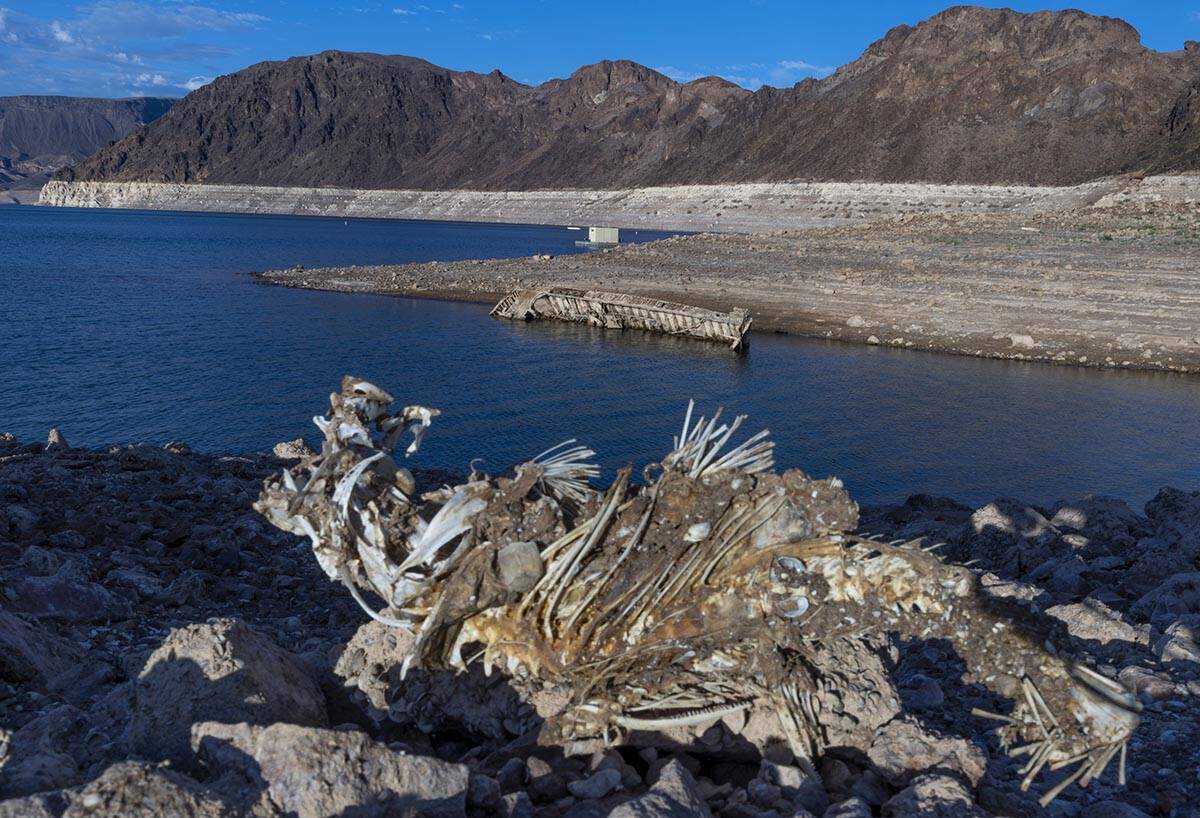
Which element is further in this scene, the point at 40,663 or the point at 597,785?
the point at 40,663

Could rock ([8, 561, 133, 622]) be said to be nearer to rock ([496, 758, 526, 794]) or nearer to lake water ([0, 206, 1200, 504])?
rock ([496, 758, 526, 794])

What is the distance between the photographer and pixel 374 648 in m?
3.97

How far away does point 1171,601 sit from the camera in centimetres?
637

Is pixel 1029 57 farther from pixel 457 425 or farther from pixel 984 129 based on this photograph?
pixel 457 425

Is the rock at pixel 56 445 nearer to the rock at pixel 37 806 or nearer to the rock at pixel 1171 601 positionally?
the rock at pixel 37 806

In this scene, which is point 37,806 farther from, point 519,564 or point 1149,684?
point 1149,684

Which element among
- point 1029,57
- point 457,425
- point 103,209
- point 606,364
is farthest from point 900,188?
point 103,209

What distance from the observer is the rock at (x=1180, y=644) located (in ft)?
16.9

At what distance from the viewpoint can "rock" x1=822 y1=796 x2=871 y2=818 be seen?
9.19ft

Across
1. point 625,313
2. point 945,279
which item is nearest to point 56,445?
point 625,313

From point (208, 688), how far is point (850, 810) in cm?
218

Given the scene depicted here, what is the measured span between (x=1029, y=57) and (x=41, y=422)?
359 feet

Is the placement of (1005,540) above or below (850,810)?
below

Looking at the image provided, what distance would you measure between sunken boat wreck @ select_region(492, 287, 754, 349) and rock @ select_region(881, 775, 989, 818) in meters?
23.7
